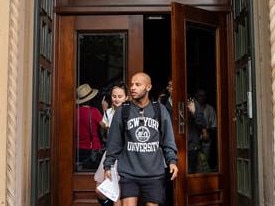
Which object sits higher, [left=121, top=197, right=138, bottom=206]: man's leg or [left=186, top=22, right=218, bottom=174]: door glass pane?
[left=186, top=22, right=218, bottom=174]: door glass pane

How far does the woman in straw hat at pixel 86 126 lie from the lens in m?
6.28

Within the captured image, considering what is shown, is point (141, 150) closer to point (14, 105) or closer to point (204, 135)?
point (14, 105)

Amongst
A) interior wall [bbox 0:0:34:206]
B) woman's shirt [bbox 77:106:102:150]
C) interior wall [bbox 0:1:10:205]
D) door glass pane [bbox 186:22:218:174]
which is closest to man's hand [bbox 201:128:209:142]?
door glass pane [bbox 186:22:218:174]

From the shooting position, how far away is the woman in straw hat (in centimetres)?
628

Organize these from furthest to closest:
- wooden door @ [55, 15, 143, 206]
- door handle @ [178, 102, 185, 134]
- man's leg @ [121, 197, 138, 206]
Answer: wooden door @ [55, 15, 143, 206] → door handle @ [178, 102, 185, 134] → man's leg @ [121, 197, 138, 206]

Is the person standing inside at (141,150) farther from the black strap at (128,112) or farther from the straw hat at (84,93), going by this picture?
the straw hat at (84,93)

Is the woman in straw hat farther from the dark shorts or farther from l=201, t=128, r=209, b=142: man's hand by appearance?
the dark shorts

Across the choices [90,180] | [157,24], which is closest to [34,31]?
[90,180]

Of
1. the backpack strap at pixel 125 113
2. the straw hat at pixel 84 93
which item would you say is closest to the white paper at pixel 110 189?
the backpack strap at pixel 125 113

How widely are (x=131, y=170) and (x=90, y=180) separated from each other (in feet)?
5.69

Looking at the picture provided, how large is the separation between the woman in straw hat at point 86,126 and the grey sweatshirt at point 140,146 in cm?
165

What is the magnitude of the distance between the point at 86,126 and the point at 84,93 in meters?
0.40

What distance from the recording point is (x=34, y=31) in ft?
15.8

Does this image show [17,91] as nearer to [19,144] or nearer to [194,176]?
[19,144]
